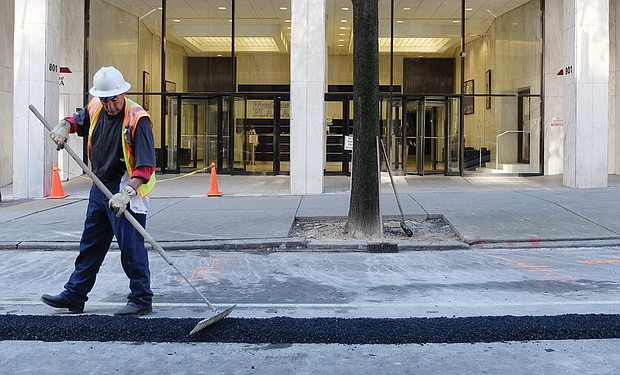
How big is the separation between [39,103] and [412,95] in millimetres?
11448

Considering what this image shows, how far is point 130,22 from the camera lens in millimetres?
21984

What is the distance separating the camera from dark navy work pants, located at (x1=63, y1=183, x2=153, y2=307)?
216 inches

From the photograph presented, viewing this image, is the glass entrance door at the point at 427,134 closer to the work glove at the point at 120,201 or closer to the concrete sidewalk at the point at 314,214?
the concrete sidewalk at the point at 314,214

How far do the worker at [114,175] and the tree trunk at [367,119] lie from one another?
15.8ft

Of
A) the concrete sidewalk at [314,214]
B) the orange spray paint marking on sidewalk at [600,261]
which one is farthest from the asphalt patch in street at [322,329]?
the concrete sidewalk at [314,214]

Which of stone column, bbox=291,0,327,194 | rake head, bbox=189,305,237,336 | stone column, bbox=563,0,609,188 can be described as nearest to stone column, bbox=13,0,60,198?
stone column, bbox=291,0,327,194

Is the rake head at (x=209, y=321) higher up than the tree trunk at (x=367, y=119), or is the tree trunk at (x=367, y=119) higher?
the tree trunk at (x=367, y=119)

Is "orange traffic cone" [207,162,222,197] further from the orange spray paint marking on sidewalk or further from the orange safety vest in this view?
the orange safety vest

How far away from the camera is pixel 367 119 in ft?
32.6

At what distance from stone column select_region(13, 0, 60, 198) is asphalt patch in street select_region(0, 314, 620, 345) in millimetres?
10861

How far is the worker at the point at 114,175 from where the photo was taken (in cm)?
540

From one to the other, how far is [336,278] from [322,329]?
7.60 ft

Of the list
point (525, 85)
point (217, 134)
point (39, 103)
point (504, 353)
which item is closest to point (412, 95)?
point (525, 85)

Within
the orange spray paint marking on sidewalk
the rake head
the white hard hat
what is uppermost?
the white hard hat
